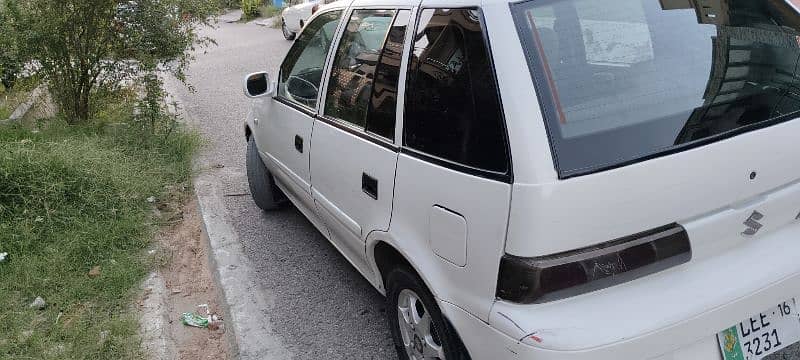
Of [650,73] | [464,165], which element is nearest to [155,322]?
[464,165]

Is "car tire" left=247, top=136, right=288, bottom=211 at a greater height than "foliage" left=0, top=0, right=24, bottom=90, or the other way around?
"foliage" left=0, top=0, right=24, bottom=90

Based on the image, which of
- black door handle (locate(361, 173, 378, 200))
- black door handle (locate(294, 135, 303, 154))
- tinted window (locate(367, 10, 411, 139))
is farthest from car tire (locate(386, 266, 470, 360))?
black door handle (locate(294, 135, 303, 154))

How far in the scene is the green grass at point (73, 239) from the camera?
3170mm

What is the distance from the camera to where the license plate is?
6.79 ft

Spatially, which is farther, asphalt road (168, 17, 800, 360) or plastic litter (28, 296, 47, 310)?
plastic litter (28, 296, 47, 310)

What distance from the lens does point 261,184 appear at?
15.4 feet

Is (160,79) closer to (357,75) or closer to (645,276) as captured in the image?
(357,75)

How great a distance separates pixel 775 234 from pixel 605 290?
2.46ft

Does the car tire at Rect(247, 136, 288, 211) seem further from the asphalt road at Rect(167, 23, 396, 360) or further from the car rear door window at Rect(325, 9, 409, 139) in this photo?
the car rear door window at Rect(325, 9, 409, 139)

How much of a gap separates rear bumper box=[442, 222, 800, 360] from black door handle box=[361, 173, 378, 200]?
0.71 metres

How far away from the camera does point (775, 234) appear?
2182mm

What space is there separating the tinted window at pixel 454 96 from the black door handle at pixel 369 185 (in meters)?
0.29

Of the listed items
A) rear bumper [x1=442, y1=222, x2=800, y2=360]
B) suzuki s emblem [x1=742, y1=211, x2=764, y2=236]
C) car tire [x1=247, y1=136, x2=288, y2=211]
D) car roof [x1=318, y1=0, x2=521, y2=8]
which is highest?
car roof [x1=318, y1=0, x2=521, y2=8]

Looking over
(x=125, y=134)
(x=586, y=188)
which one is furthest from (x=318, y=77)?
(x=125, y=134)
